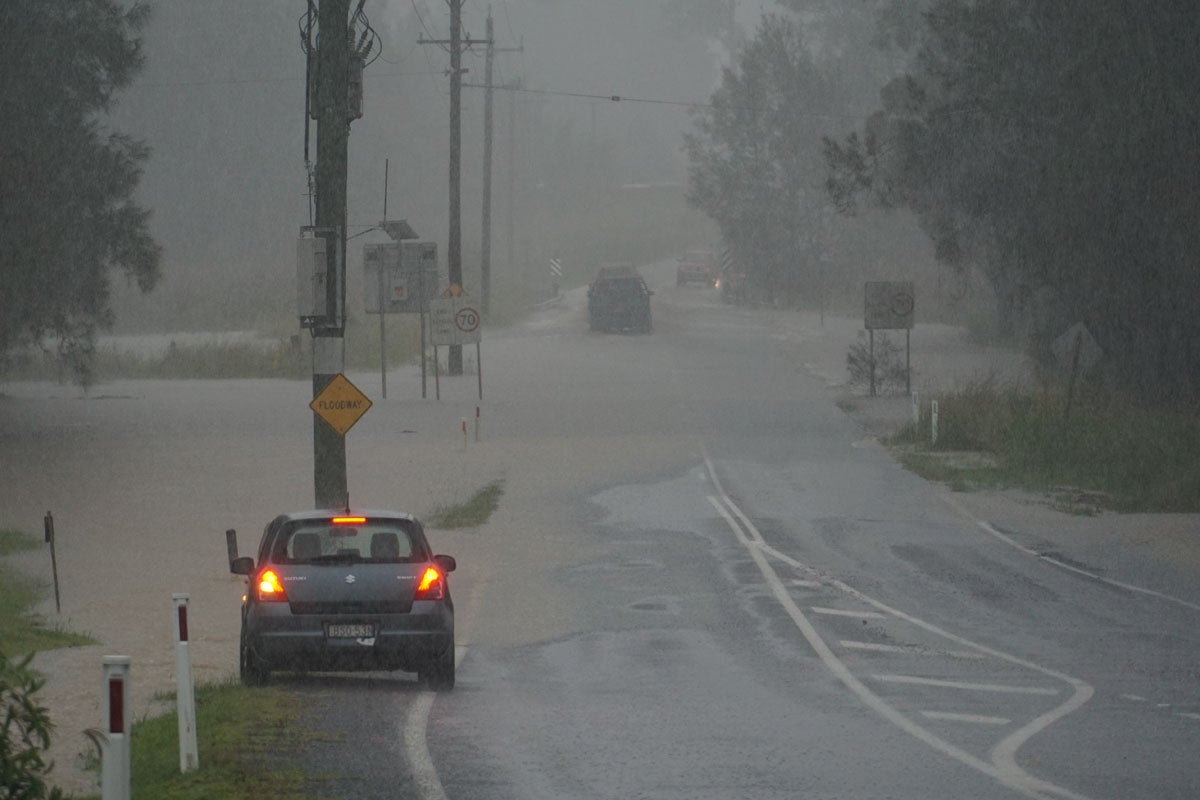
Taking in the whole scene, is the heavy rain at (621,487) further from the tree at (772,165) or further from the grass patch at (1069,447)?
the tree at (772,165)

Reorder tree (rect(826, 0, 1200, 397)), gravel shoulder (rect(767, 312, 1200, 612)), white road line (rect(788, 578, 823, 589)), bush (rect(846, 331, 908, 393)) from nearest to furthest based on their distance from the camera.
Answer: white road line (rect(788, 578, 823, 589)) → gravel shoulder (rect(767, 312, 1200, 612)) → tree (rect(826, 0, 1200, 397)) → bush (rect(846, 331, 908, 393))

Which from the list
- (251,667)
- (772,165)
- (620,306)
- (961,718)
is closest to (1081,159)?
(961,718)

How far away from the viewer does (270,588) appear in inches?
557

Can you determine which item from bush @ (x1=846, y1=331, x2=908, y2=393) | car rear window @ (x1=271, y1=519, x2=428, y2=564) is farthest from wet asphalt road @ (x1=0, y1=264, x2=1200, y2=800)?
bush @ (x1=846, y1=331, x2=908, y2=393)

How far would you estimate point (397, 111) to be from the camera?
147000 mm

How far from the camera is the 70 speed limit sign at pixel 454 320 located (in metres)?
43.9

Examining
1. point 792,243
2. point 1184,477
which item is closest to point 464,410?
point 1184,477

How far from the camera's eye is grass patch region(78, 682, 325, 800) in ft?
33.9

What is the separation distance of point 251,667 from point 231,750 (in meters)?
2.73

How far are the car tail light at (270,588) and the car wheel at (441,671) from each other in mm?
1230

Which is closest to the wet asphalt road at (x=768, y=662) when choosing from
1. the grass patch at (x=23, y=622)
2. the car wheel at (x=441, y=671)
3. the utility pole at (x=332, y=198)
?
the car wheel at (x=441, y=671)

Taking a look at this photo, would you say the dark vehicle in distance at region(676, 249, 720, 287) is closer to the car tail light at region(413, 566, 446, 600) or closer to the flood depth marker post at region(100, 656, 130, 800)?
the car tail light at region(413, 566, 446, 600)

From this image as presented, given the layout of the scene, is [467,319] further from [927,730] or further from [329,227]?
[927,730]

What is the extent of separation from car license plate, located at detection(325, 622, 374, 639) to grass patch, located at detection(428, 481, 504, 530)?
40.6 ft
